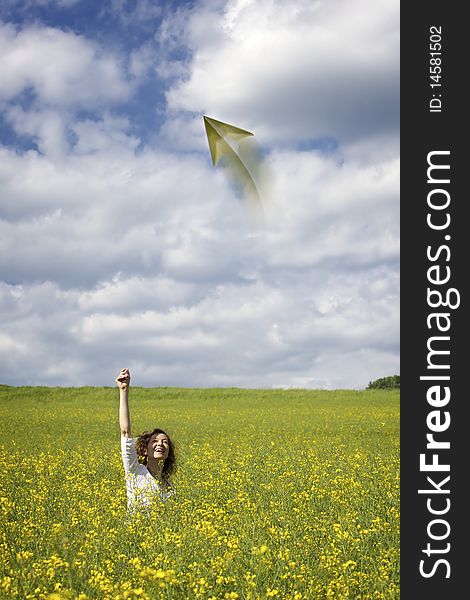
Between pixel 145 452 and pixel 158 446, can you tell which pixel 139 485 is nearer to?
pixel 145 452

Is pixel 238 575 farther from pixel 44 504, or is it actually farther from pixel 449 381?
pixel 44 504

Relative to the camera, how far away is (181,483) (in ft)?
32.0

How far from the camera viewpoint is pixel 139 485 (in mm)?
7383

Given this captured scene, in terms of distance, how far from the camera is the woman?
680 cm

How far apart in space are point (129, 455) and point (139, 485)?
2.59ft

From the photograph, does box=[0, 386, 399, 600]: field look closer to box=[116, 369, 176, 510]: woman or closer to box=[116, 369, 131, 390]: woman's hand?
box=[116, 369, 176, 510]: woman

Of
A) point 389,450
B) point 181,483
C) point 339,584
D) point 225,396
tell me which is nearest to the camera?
point 339,584

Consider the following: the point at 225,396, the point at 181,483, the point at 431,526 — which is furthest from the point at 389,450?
the point at 225,396

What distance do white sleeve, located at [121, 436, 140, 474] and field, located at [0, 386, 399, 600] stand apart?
0.55 m

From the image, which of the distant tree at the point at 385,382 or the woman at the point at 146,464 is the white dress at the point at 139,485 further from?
the distant tree at the point at 385,382

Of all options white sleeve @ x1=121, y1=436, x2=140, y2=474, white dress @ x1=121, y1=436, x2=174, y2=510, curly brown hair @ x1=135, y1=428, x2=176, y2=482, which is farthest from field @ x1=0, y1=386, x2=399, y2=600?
white sleeve @ x1=121, y1=436, x2=140, y2=474

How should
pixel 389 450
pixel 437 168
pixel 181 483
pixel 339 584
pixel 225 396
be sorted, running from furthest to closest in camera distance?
pixel 225 396
pixel 389 450
pixel 181 483
pixel 437 168
pixel 339 584

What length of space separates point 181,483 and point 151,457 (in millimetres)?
2718

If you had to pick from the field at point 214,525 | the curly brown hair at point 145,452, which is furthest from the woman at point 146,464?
the field at point 214,525
